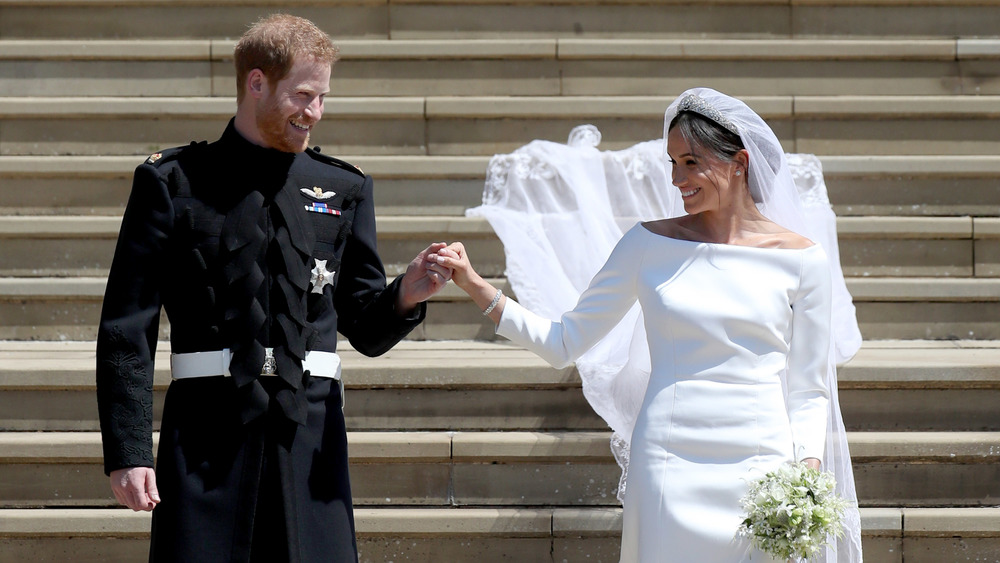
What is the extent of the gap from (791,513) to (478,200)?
3.14 m

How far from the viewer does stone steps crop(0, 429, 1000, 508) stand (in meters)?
3.95

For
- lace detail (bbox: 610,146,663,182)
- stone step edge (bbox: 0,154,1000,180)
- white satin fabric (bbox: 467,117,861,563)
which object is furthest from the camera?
stone step edge (bbox: 0,154,1000,180)

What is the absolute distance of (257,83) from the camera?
2535 millimetres

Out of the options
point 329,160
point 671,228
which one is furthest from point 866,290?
point 329,160

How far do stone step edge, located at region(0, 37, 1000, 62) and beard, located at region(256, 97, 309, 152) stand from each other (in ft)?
11.1

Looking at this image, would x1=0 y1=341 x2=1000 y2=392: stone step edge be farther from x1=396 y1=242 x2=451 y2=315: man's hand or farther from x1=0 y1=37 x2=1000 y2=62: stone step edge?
x1=0 y1=37 x2=1000 y2=62: stone step edge

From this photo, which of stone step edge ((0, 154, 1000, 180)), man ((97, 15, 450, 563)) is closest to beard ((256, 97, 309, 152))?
man ((97, 15, 450, 563))

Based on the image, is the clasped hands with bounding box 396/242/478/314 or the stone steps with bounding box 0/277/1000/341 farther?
the stone steps with bounding box 0/277/1000/341

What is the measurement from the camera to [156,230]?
250 centimetres

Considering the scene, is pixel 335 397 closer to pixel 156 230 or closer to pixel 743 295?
pixel 156 230

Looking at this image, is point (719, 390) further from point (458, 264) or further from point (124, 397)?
point (124, 397)

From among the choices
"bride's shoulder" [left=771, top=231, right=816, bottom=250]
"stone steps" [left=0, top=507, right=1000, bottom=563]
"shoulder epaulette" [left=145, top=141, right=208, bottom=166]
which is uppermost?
"shoulder epaulette" [left=145, top=141, right=208, bottom=166]

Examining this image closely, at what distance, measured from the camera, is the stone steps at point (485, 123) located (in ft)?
18.1

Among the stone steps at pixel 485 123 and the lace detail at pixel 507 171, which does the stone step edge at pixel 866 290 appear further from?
the stone steps at pixel 485 123
